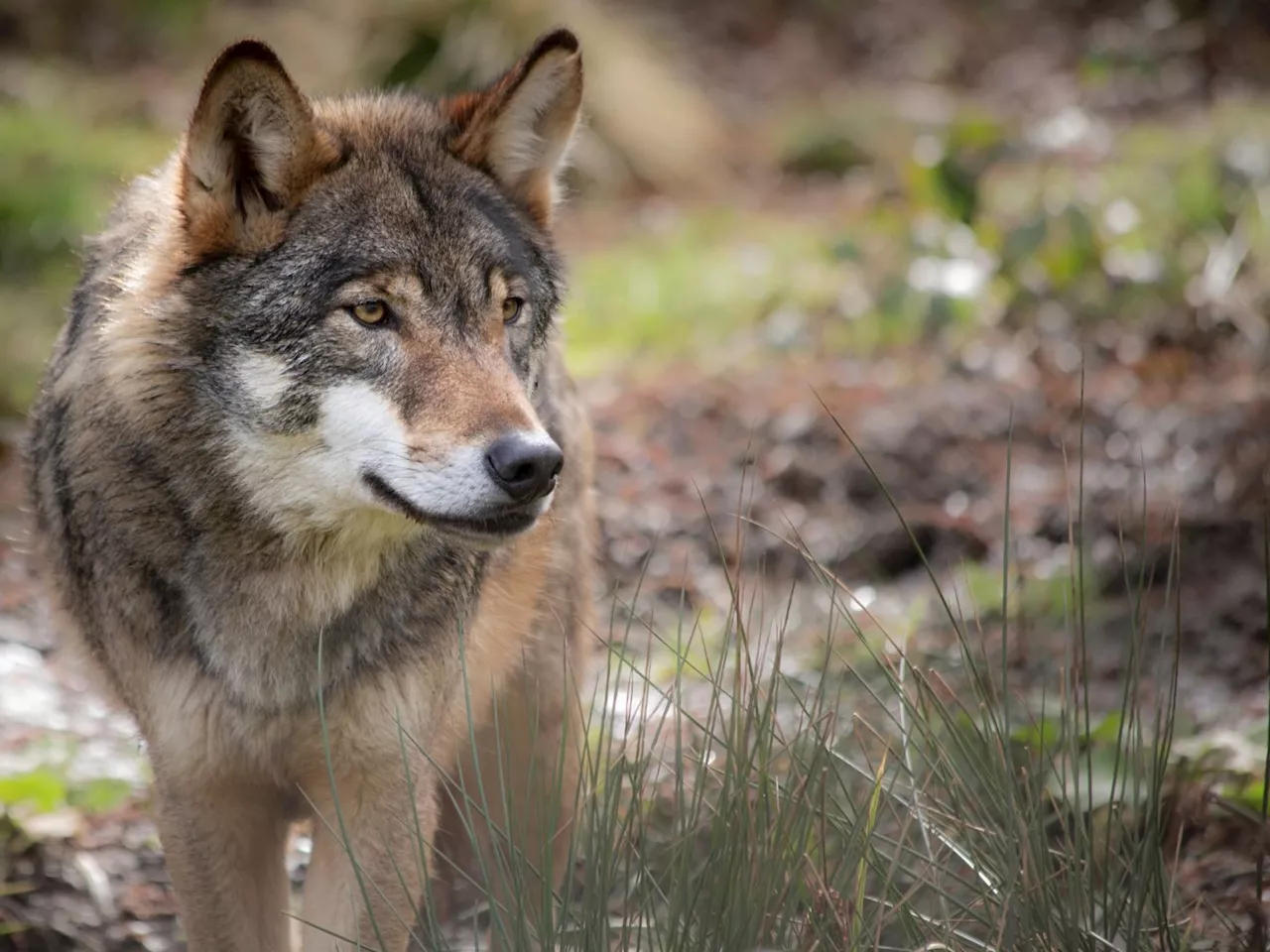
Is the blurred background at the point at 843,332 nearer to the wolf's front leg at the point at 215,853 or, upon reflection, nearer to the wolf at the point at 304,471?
the wolf at the point at 304,471

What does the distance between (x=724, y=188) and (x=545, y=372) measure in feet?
35.6

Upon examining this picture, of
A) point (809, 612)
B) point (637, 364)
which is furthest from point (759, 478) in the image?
point (637, 364)

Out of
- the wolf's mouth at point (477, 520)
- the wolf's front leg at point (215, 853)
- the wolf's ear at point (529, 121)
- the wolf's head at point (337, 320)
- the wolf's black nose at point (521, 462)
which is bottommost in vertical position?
the wolf's front leg at point (215, 853)

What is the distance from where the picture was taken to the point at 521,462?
139 inches

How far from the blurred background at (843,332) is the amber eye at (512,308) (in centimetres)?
75

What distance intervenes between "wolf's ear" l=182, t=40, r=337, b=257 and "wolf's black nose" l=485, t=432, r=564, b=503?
84cm

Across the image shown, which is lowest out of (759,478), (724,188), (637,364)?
(759,478)

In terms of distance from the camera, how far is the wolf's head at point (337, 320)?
363 centimetres

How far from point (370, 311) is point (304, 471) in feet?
1.36

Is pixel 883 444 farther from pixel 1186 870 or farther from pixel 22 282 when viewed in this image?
pixel 22 282

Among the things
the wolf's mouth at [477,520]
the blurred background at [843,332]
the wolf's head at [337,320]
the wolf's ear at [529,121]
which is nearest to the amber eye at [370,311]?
the wolf's head at [337,320]

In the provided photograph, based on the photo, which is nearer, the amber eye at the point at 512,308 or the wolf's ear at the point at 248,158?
the wolf's ear at the point at 248,158

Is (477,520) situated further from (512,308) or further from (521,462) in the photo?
(512,308)

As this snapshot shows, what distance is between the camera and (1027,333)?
9.59 m
